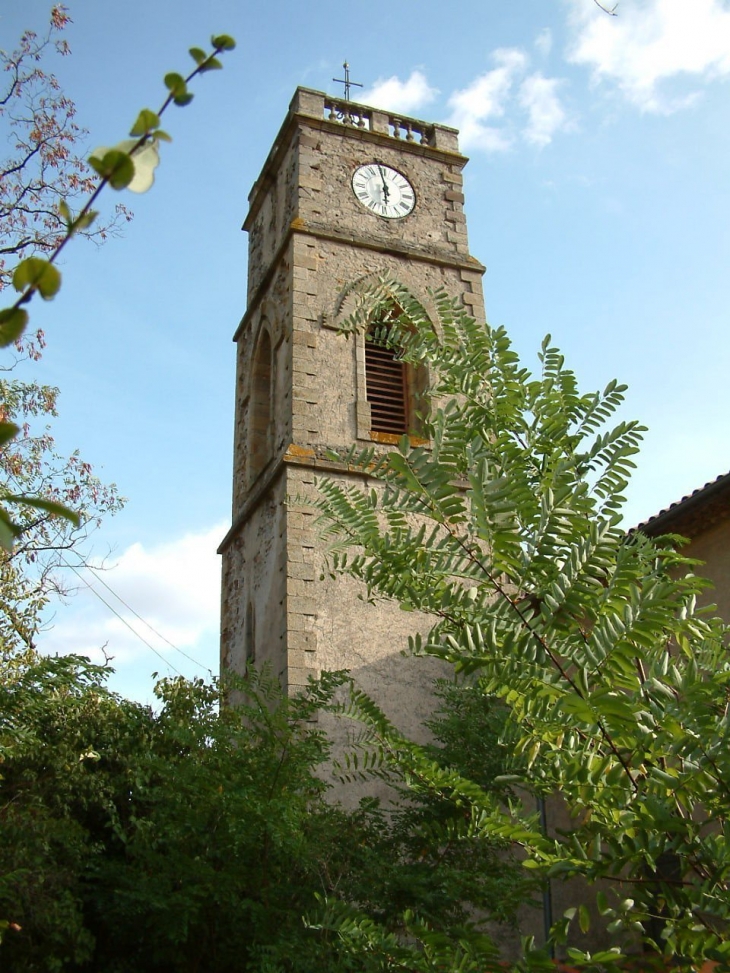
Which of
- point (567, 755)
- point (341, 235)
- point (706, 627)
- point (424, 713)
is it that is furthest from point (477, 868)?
point (341, 235)

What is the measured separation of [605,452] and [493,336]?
0.62m

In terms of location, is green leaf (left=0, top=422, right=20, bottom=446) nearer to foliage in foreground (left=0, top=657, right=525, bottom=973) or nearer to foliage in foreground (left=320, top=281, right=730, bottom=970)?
foliage in foreground (left=320, top=281, right=730, bottom=970)

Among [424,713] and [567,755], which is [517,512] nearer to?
[567,755]

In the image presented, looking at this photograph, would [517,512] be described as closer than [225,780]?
Yes

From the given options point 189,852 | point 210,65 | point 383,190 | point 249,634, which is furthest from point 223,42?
point 383,190

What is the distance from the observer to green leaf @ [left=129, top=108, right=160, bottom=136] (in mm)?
1173

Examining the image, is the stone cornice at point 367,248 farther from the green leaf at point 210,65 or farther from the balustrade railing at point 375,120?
the green leaf at point 210,65

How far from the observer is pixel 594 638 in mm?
2443

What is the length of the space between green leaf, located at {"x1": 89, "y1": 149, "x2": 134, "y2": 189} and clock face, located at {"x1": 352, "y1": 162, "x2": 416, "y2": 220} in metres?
15.9

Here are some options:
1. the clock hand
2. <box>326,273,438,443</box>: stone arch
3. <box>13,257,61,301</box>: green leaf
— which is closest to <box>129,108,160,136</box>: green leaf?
<box>13,257,61,301</box>: green leaf

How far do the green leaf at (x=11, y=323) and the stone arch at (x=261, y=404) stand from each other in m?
14.4

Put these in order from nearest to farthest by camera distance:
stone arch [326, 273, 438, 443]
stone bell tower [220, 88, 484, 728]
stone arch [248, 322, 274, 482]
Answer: stone bell tower [220, 88, 484, 728] < stone arch [326, 273, 438, 443] < stone arch [248, 322, 274, 482]

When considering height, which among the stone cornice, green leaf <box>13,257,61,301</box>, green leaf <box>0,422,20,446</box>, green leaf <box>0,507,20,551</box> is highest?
the stone cornice

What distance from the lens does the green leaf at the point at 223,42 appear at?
49.3 inches
